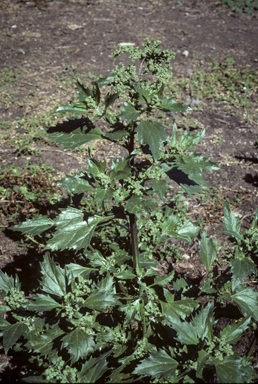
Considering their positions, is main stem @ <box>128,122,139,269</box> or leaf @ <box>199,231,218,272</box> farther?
leaf @ <box>199,231,218,272</box>

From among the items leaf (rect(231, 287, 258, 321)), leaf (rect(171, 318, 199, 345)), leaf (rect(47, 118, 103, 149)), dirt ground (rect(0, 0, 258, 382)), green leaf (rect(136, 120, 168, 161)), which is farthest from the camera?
dirt ground (rect(0, 0, 258, 382))

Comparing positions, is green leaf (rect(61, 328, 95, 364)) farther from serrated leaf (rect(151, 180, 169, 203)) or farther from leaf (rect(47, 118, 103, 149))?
leaf (rect(47, 118, 103, 149))

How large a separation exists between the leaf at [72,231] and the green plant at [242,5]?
9.24m

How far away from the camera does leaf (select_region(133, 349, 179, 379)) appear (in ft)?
6.53

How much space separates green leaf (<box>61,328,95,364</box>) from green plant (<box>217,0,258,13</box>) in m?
9.80

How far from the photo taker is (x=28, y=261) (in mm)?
3328

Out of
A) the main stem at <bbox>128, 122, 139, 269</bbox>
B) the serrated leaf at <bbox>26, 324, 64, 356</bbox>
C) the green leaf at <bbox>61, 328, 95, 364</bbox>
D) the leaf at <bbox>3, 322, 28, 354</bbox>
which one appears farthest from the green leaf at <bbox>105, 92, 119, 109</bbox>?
the leaf at <bbox>3, 322, 28, 354</bbox>

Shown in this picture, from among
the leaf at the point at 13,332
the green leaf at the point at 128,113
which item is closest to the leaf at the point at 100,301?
the leaf at the point at 13,332

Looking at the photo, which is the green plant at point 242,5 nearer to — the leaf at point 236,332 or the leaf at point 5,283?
the leaf at point 236,332

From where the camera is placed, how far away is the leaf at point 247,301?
2.18 m

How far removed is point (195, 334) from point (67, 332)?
3.03ft

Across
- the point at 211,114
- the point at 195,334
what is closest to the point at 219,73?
the point at 211,114

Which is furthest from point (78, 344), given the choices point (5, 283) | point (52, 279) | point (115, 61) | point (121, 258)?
point (115, 61)

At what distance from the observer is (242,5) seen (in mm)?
8750
